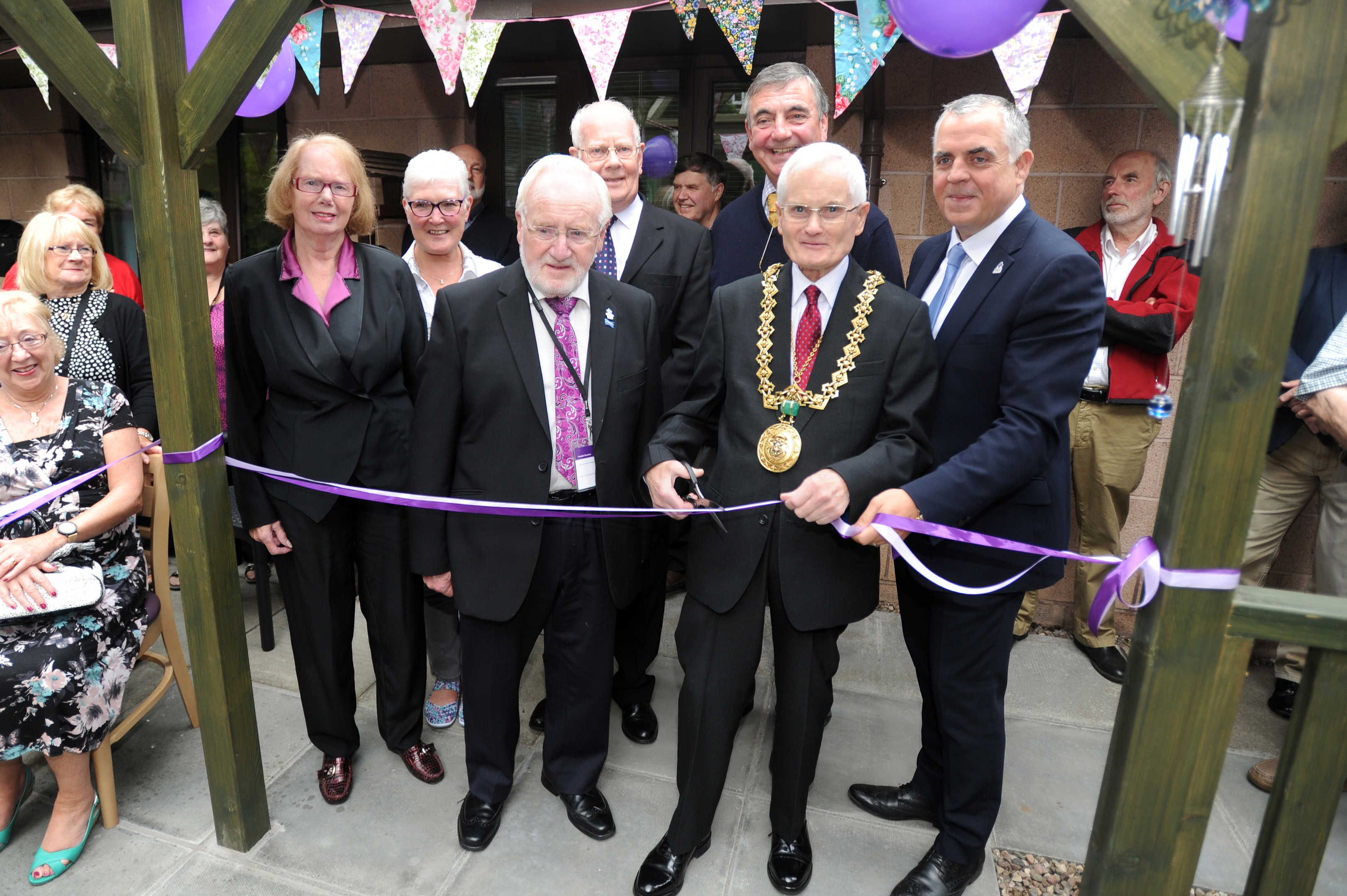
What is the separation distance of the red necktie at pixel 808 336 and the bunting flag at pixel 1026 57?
1641 mm

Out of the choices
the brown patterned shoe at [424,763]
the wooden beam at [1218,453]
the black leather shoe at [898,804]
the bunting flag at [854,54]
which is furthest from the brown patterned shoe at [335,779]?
the bunting flag at [854,54]

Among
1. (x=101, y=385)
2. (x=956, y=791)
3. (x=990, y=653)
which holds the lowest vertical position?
(x=956, y=791)

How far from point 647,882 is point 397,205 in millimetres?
3877

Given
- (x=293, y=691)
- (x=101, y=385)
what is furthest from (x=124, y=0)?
(x=293, y=691)

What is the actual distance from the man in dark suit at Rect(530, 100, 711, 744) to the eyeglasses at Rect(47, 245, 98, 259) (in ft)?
6.84

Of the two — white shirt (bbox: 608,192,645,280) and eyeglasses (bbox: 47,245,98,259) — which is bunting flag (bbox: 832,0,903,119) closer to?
white shirt (bbox: 608,192,645,280)

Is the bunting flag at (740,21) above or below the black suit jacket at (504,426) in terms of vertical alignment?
above

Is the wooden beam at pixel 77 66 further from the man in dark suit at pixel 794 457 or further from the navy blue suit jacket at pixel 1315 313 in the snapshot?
the navy blue suit jacket at pixel 1315 313

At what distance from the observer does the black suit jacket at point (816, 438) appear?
6.48 ft

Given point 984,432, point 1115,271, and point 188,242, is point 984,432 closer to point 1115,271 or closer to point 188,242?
point 1115,271

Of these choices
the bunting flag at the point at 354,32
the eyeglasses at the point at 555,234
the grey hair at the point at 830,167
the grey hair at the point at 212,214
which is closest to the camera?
the grey hair at the point at 830,167

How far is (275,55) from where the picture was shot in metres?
2.06

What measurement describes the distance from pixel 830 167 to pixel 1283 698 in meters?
3.04

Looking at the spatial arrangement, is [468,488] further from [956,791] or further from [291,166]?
[956,791]
